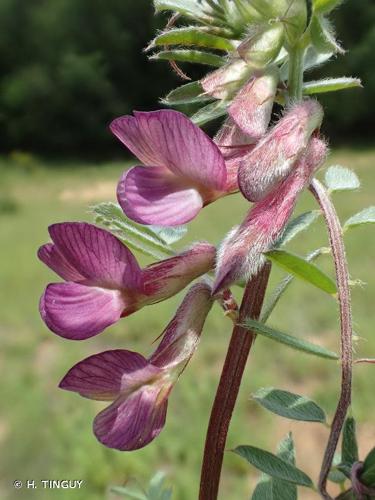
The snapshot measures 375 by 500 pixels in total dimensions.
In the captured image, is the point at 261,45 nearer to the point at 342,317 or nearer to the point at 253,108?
the point at 253,108

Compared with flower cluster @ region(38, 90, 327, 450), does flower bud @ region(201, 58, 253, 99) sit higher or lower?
higher

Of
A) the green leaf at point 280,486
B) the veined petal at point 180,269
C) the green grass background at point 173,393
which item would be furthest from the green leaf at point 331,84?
the green grass background at point 173,393

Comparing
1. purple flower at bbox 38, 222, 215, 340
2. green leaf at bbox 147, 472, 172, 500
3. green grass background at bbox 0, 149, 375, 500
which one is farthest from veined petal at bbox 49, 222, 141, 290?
green grass background at bbox 0, 149, 375, 500

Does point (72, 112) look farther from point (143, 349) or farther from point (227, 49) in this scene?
point (227, 49)

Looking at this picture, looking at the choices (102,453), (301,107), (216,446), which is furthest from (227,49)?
(102,453)

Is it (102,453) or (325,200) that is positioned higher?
(325,200)

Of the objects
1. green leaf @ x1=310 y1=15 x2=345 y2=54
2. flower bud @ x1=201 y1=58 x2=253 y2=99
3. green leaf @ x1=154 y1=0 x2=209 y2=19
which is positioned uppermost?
green leaf @ x1=154 y1=0 x2=209 y2=19

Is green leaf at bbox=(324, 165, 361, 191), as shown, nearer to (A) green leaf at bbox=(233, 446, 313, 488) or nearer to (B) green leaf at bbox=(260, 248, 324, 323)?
(B) green leaf at bbox=(260, 248, 324, 323)

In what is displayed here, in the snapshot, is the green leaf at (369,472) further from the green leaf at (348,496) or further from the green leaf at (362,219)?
the green leaf at (362,219)
